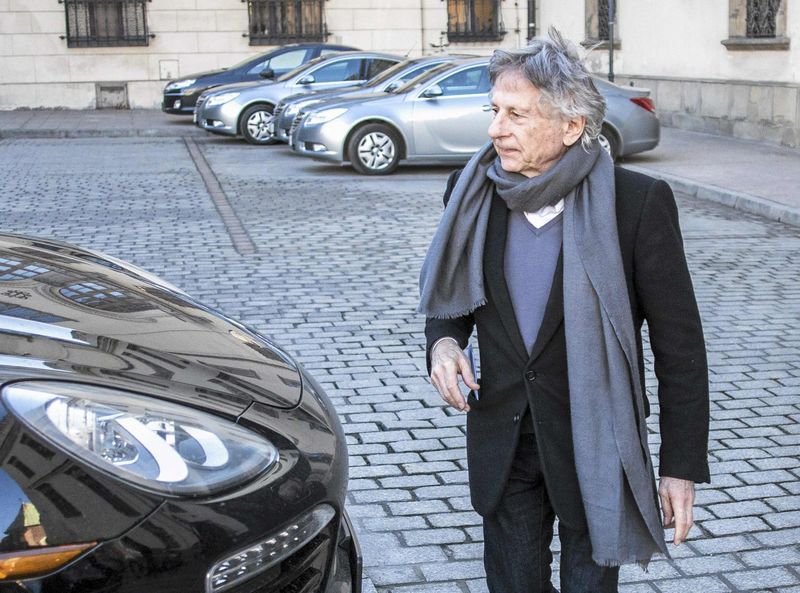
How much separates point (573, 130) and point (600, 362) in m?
0.51

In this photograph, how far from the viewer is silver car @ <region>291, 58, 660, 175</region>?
1580 cm

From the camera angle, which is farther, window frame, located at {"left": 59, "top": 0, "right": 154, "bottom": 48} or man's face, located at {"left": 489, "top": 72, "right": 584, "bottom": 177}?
window frame, located at {"left": 59, "top": 0, "right": 154, "bottom": 48}

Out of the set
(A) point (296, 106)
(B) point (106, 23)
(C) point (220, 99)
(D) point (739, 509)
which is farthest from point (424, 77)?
(B) point (106, 23)

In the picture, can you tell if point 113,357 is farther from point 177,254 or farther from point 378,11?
point 378,11

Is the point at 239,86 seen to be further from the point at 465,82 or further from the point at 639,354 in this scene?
the point at 639,354

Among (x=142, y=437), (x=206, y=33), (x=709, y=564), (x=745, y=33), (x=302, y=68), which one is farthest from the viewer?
(x=206, y=33)

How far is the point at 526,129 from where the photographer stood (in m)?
2.68

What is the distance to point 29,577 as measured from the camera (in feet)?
7.36

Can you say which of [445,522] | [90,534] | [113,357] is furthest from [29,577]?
[445,522]

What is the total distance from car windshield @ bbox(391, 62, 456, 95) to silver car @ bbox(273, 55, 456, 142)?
61cm

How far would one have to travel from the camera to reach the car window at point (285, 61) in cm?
2302

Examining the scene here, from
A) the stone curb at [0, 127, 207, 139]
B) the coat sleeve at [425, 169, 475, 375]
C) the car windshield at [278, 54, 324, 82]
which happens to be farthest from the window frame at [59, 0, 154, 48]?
the coat sleeve at [425, 169, 475, 375]

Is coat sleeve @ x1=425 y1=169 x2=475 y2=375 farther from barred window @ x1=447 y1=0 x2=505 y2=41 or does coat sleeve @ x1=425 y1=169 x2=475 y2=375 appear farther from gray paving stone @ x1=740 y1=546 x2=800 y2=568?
barred window @ x1=447 y1=0 x2=505 y2=41

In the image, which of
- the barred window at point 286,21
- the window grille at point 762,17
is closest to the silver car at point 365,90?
the window grille at point 762,17
